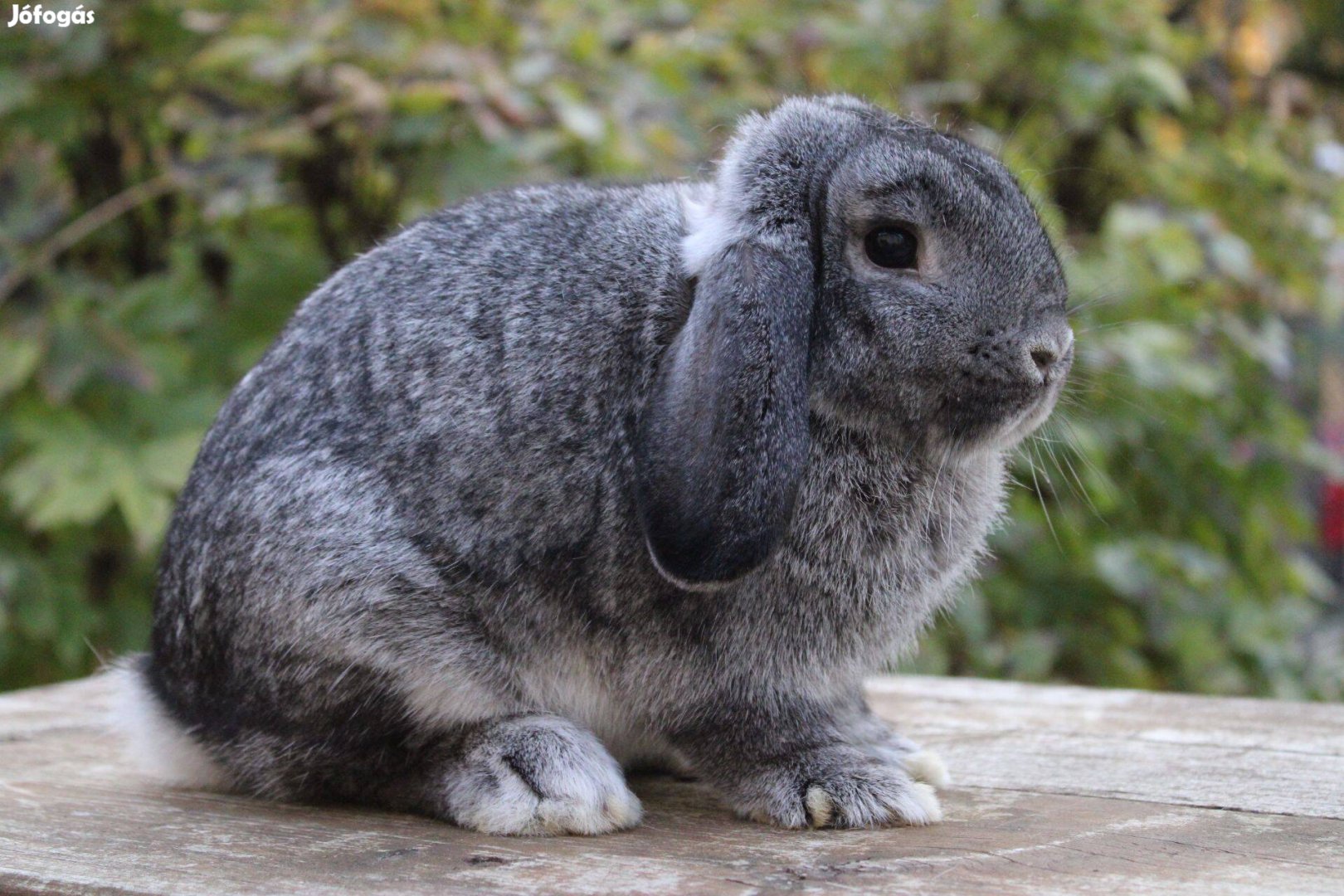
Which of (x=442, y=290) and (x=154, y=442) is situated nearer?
(x=442, y=290)

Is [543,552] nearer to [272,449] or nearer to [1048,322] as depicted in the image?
[272,449]

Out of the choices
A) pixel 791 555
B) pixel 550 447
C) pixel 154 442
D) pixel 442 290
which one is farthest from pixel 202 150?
pixel 791 555

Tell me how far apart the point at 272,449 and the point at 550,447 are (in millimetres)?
479

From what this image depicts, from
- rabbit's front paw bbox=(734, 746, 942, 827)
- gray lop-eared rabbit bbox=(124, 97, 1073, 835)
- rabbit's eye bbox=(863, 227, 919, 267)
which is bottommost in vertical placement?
rabbit's front paw bbox=(734, 746, 942, 827)

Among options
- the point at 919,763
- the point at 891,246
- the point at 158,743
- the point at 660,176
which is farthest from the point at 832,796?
the point at 660,176

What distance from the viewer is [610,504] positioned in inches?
94.2

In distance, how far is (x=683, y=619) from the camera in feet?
7.84

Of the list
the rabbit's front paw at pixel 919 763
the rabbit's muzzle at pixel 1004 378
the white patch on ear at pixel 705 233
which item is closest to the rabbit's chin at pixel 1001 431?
the rabbit's muzzle at pixel 1004 378

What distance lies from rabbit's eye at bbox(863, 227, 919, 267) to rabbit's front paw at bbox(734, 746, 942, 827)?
0.82 metres

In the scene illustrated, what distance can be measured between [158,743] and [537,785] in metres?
0.80

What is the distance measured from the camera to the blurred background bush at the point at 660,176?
3893 mm

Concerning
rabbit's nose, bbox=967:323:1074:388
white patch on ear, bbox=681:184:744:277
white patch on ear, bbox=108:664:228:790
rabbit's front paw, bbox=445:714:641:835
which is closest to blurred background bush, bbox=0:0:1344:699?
white patch on ear, bbox=108:664:228:790

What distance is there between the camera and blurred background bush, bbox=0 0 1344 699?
389 cm

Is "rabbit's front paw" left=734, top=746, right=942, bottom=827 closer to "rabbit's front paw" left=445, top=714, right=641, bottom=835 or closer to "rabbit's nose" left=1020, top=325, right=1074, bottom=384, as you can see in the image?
"rabbit's front paw" left=445, top=714, right=641, bottom=835
